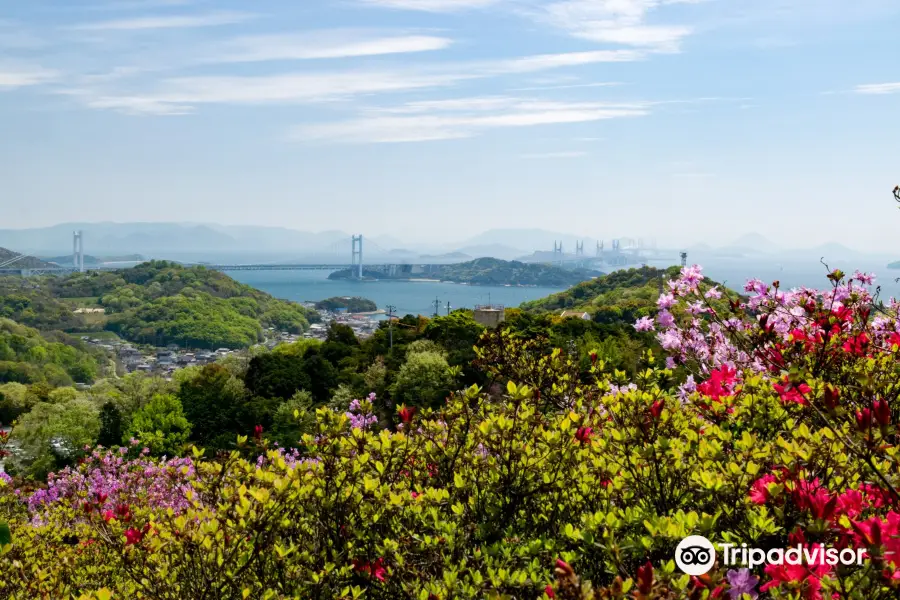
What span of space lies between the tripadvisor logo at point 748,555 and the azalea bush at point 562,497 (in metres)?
0.03

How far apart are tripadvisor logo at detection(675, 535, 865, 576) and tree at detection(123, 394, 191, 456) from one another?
53.8 ft

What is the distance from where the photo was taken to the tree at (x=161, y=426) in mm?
16969

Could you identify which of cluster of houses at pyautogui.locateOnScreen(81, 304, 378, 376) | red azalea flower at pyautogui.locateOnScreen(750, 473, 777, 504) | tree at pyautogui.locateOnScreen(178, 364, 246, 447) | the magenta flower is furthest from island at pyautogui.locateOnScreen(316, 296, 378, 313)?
red azalea flower at pyautogui.locateOnScreen(750, 473, 777, 504)

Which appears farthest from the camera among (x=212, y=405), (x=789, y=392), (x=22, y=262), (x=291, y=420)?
(x=22, y=262)

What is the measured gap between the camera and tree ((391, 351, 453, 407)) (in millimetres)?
17094

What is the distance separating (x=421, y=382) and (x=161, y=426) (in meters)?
6.51

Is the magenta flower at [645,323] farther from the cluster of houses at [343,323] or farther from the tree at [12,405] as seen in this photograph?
the cluster of houses at [343,323]

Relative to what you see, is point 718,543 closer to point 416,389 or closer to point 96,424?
point 416,389

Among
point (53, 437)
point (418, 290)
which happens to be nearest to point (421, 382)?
point (53, 437)

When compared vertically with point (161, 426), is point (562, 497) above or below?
above

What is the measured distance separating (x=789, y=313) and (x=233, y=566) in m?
3.49

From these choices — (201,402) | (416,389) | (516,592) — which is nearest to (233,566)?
(516,592)

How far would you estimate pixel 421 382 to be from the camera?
17.8 m

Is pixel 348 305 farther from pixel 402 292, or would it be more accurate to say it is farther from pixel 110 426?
pixel 110 426
